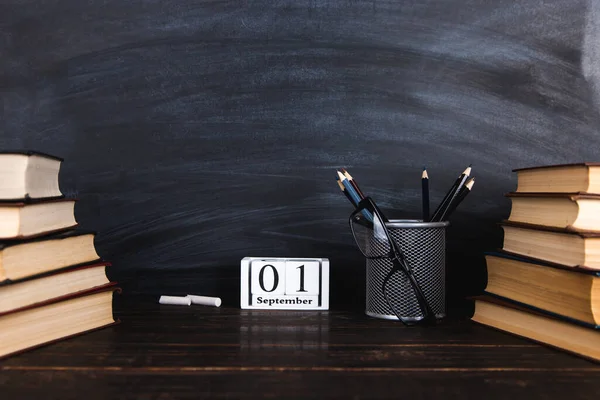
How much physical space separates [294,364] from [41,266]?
39 centimetres

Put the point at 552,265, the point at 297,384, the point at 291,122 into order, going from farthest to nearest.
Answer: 1. the point at 291,122
2. the point at 552,265
3. the point at 297,384

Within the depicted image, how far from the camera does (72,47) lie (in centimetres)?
115

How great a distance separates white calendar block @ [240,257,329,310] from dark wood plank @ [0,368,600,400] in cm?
33

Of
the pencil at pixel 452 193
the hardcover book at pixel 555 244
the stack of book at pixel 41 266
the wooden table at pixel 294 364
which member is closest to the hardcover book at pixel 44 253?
the stack of book at pixel 41 266

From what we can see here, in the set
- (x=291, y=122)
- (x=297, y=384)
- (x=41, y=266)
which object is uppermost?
(x=291, y=122)

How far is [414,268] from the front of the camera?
92 cm

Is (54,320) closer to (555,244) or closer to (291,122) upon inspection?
(291,122)

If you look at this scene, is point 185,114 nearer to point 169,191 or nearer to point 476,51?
point 169,191

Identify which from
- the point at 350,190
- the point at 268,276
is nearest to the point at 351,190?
the point at 350,190

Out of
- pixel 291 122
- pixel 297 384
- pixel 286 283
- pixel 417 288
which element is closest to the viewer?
pixel 297 384

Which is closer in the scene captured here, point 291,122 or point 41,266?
point 41,266

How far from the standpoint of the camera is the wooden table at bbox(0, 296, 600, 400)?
2.01 feet

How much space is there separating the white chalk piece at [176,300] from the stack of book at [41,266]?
0.18m

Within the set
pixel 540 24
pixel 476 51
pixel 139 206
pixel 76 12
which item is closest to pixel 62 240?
pixel 139 206
